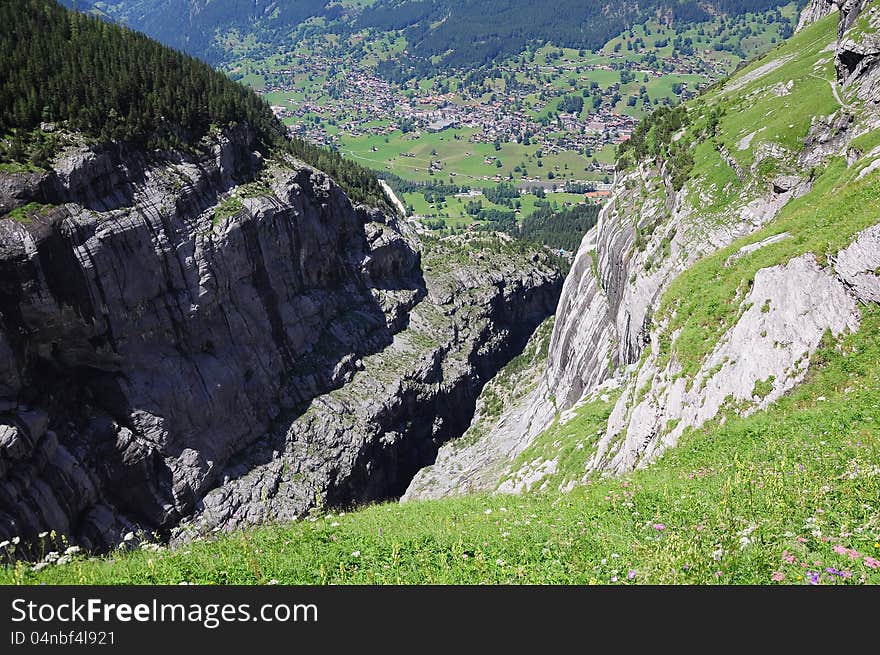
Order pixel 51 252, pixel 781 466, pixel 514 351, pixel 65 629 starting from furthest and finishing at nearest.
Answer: pixel 514 351, pixel 51 252, pixel 781 466, pixel 65 629

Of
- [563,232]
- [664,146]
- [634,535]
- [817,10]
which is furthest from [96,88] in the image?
[563,232]

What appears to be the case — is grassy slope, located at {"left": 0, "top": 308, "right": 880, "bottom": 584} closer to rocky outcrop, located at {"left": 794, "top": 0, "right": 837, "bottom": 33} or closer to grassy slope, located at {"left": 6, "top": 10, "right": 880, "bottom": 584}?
grassy slope, located at {"left": 6, "top": 10, "right": 880, "bottom": 584}

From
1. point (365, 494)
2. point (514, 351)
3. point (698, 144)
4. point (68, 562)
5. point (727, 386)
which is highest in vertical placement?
point (698, 144)

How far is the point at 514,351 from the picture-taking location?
10925 centimetres

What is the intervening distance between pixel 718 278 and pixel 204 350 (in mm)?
58048

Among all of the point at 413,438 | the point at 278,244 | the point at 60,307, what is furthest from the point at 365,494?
the point at 60,307

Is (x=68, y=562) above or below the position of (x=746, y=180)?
below

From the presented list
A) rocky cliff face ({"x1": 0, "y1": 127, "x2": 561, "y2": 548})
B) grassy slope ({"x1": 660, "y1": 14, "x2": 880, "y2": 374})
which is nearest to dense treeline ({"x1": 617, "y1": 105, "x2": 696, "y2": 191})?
grassy slope ({"x1": 660, "y1": 14, "x2": 880, "y2": 374})

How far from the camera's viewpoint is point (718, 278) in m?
31.0

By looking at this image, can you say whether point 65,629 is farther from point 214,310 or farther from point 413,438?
point 413,438

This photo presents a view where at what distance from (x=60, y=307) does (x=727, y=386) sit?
56.3 metres

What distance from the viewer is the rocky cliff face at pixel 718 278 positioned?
74.8 ft

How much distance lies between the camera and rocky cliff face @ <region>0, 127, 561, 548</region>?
52344 mm

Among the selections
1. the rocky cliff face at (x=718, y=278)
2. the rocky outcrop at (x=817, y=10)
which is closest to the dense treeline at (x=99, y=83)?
the rocky cliff face at (x=718, y=278)
